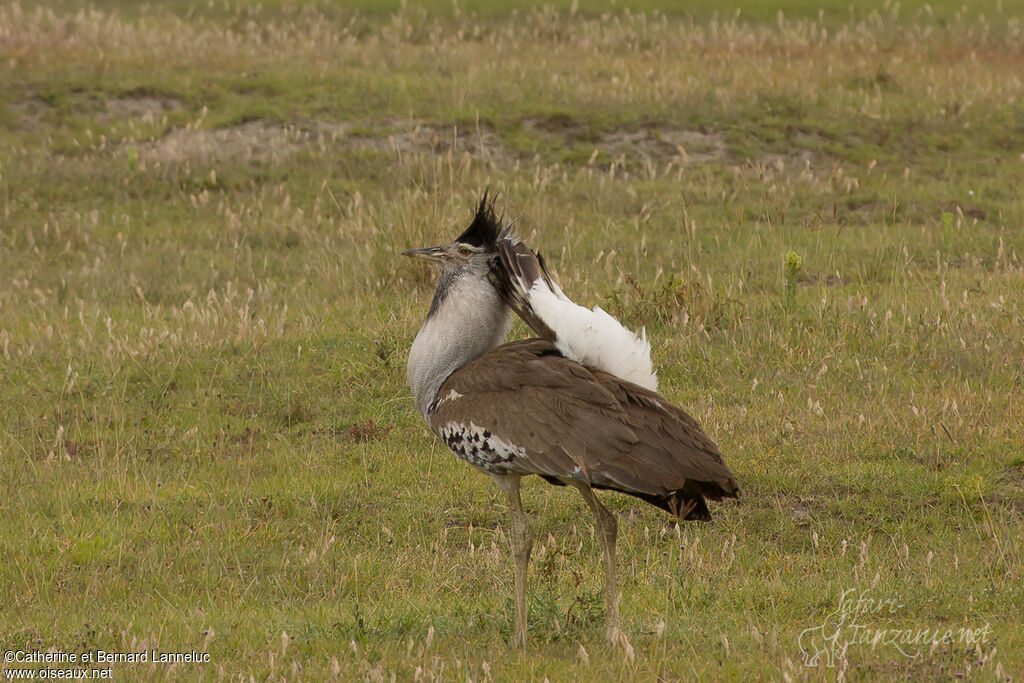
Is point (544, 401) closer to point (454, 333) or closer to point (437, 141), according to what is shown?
point (454, 333)

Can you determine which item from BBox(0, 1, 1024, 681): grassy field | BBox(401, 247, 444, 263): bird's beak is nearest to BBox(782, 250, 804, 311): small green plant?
BBox(0, 1, 1024, 681): grassy field

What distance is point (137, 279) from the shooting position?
11820 mm

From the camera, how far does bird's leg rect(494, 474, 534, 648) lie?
5.42m

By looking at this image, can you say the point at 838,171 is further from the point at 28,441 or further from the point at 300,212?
the point at 28,441

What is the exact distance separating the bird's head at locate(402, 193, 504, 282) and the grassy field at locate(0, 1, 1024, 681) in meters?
1.52

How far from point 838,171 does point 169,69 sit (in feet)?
30.9

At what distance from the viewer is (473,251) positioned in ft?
20.3

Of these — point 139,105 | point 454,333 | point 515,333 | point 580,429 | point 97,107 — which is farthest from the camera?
point 139,105

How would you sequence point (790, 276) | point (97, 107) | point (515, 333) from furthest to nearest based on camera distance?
point (97, 107) < point (515, 333) < point (790, 276)

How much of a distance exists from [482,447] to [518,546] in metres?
0.52

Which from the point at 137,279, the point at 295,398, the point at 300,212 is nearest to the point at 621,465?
the point at 295,398

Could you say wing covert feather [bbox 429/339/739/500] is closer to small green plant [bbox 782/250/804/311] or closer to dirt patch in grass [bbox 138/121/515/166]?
small green plant [bbox 782/250/804/311]

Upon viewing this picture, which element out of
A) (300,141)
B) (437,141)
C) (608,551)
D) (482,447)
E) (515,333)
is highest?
(482,447)

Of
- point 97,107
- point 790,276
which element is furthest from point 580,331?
point 97,107
